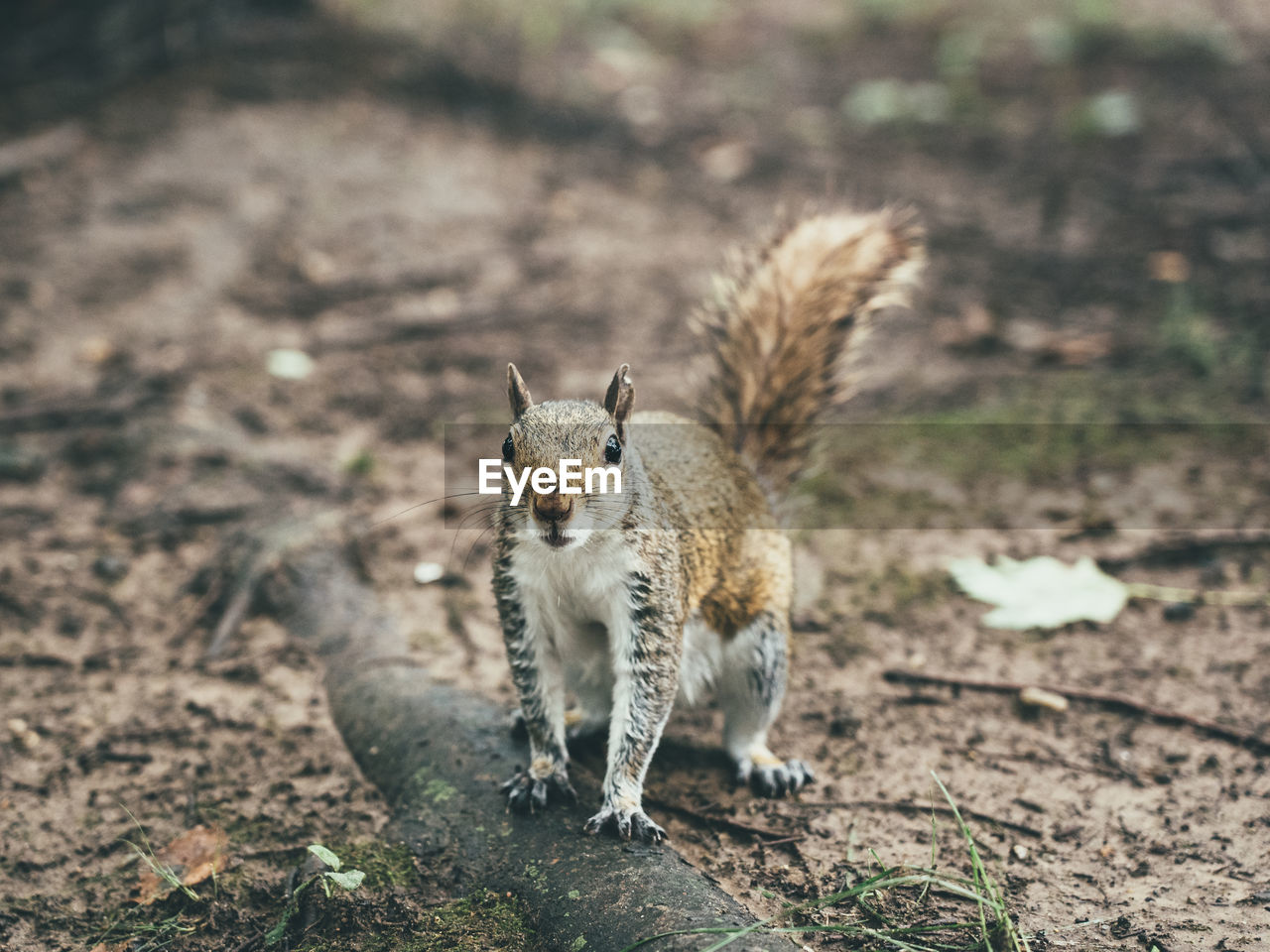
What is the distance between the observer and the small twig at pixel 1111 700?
7.18 feet

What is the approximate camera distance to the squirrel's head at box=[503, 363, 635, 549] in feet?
5.49

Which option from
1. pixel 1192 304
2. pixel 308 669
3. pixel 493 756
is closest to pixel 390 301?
pixel 308 669

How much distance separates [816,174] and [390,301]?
229 centimetres

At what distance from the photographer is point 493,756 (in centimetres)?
203

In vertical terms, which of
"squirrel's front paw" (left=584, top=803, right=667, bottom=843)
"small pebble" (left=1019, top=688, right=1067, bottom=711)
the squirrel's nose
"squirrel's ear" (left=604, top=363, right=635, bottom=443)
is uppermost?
"squirrel's ear" (left=604, top=363, right=635, bottom=443)

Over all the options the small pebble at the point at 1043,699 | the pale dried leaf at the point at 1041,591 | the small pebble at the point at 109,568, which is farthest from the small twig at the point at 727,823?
the small pebble at the point at 109,568

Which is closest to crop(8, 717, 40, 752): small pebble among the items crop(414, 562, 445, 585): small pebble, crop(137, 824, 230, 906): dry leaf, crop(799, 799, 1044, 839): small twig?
crop(137, 824, 230, 906): dry leaf

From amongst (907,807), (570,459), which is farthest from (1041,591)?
(570,459)

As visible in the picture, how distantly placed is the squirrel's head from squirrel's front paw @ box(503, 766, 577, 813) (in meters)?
0.47

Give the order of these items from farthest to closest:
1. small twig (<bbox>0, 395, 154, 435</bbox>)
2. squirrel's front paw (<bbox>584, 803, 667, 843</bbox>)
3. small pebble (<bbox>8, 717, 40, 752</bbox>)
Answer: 1. small twig (<bbox>0, 395, 154, 435</bbox>)
2. small pebble (<bbox>8, 717, 40, 752</bbox>)
3. squirrel's front paw (<bbox>584, 803, 667, 843</bbox>)

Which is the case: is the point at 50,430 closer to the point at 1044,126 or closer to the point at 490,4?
the point at 490,4

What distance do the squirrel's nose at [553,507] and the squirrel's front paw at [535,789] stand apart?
530 millimetres

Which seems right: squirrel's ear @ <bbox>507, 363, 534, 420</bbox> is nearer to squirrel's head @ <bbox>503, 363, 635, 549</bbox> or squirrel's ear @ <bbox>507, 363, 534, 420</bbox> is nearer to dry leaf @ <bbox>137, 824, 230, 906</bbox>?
squirrel's head @ <bbox>503, 363, 635, 549</bbox>

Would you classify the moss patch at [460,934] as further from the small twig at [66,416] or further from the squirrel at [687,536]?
the small twig at [66,416]
